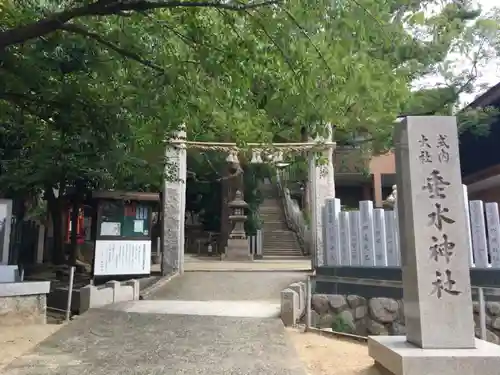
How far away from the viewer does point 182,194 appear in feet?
43.0

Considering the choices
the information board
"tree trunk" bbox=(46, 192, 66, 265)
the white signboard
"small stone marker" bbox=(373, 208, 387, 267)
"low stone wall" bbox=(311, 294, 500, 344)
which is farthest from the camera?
"tree trunk" bbox=(46, 192, 66, 265)

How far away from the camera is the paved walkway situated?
16.0 feet

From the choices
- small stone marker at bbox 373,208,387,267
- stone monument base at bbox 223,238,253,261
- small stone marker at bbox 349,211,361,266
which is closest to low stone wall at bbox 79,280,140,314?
small stone marker at bbox 349,211,361,266

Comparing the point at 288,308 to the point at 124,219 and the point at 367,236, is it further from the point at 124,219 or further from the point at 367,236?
the point at 124,219

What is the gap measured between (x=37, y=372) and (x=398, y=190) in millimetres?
4573

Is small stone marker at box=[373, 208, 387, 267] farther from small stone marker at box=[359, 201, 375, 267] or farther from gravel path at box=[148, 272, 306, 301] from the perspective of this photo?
gravel path at box=[148, 272, 306, 301]

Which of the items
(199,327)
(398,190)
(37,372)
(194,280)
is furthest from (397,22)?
(194,280)

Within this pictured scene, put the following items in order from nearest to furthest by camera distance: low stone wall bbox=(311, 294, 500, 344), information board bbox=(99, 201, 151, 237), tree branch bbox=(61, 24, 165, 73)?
tree branch bbox=(61, 24, 165, 73) → low stone wall bbox=(311, 294, 500, 344) → information board bbox=(99, 201, 151, 237)

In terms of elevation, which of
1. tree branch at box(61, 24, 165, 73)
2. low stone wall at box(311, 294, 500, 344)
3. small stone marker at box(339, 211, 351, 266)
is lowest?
low stone wall at box(311, 294, 500, 344)

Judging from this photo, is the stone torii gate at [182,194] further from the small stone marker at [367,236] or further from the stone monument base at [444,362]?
the stone monument base at [444,362]

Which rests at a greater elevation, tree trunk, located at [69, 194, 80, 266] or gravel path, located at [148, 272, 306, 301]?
tree trunk, located at [69, 194, 80, 266]

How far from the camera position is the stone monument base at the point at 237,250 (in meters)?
21.0

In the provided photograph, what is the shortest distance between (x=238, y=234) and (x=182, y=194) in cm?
902

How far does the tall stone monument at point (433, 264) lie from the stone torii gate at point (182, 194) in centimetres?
735
